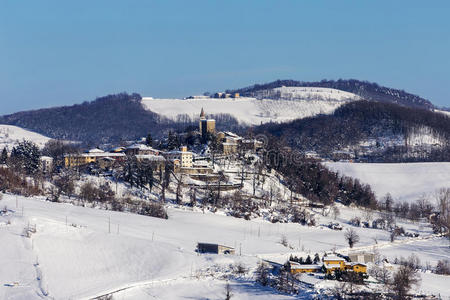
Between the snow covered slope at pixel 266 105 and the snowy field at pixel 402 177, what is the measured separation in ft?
244

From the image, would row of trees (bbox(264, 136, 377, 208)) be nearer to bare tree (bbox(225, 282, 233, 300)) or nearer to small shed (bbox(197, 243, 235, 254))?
small shed (bbox(197, 243, 235, 254))

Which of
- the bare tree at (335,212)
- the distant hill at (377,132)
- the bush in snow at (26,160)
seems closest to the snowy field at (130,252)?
the bare tree at (335,212)

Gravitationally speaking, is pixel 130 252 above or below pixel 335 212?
below

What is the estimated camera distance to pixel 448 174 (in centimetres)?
7550

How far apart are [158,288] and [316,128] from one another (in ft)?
271

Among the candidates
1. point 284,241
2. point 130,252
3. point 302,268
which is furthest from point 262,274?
point 284,241

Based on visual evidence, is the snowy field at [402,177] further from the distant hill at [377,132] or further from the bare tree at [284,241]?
the bare tree at [284,241]

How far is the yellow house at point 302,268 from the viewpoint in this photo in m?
28.5

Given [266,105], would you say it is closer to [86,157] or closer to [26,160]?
[86,157]

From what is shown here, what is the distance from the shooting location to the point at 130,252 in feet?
101

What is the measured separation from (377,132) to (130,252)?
80371 mm

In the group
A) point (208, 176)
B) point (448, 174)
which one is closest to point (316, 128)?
point (448, 174)

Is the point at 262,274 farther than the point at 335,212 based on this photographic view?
No

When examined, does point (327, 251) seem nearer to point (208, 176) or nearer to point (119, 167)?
point (208, 176)
